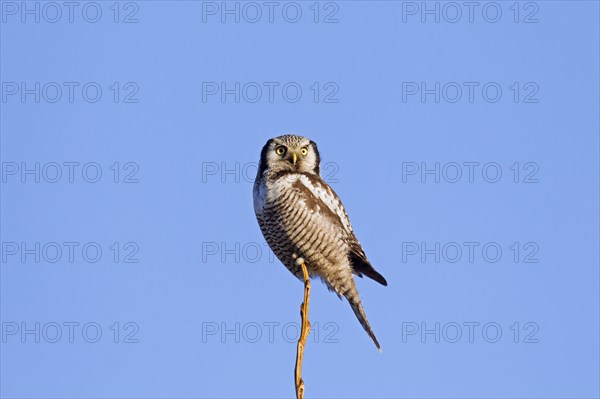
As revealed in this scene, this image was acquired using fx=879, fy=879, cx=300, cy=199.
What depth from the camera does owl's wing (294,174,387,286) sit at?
8.66 meters

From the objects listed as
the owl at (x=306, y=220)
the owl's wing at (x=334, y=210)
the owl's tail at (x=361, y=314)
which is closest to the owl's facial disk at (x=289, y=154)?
the owl at (x=306, y=220)

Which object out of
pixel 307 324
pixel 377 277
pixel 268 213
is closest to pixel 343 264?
pixel 377 277

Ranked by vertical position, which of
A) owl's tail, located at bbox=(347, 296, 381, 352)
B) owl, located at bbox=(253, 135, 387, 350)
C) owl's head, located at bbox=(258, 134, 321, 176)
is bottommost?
owl's tail, located at bbox=(347, 296, 381, 352)

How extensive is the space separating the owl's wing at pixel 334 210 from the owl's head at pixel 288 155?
169mm

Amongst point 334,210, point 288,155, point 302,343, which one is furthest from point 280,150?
point 302,343

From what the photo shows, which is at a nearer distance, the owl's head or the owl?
the owl

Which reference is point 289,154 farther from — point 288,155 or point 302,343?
point 302,343

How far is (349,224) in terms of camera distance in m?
9.18

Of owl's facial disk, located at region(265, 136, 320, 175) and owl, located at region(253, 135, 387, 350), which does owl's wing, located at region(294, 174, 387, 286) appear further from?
owl's facial disk, located at region(265, 136, 320, 175)

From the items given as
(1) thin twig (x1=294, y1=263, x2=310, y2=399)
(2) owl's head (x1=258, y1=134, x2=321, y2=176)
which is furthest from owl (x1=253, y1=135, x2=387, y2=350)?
(1) thin twig (x1=294, y1=263, x2=310, y2=399)

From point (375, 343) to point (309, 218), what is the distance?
1.47m

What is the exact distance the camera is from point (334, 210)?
8820 millimetres

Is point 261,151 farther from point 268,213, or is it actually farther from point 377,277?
point 377,277

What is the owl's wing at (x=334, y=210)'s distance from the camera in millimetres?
8656
